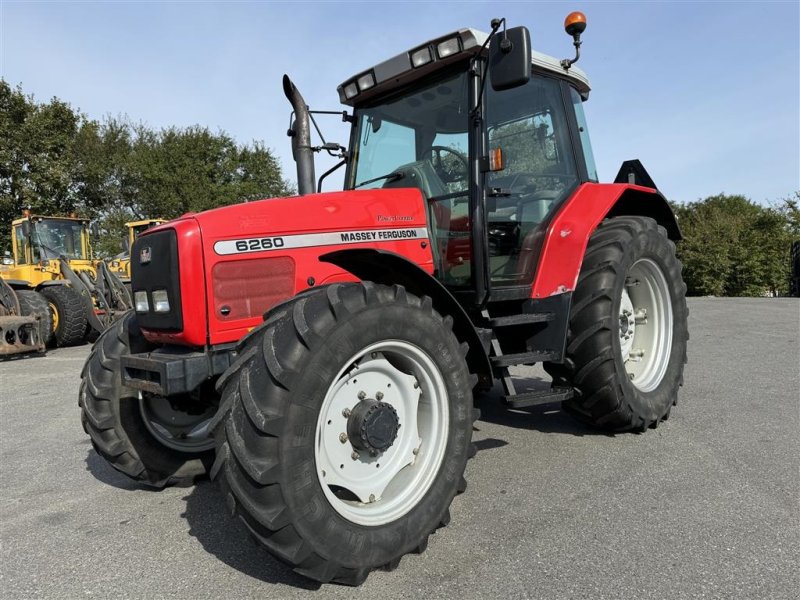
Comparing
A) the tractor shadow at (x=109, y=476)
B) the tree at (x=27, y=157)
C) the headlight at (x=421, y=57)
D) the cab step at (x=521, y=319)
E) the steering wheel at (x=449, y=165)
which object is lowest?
the tractor shadow at (x=109, y=476)

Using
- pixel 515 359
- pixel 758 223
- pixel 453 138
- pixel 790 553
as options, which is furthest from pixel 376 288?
pixel 758 223

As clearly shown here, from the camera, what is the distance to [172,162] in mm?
29438

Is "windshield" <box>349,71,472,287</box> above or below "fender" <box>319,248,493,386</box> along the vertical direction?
above

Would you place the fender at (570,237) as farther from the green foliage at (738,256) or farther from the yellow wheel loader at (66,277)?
the green foliage at (738,256)

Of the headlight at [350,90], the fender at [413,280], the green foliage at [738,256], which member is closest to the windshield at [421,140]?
the headlight at [350,90]

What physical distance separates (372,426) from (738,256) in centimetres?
2513

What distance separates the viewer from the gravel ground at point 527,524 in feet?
7.03

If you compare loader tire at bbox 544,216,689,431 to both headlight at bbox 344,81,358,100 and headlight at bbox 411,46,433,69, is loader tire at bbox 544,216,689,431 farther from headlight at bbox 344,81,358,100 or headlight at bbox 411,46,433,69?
headlight at bbox 344,81,358,100

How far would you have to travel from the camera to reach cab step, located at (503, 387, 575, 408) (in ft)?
10.3

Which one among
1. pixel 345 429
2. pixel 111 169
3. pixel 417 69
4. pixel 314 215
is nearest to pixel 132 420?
pixel 345 429

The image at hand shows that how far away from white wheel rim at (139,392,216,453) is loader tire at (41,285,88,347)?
337 inches

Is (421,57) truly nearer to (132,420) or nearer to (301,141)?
(301,141)

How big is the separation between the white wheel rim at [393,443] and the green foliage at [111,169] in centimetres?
2533

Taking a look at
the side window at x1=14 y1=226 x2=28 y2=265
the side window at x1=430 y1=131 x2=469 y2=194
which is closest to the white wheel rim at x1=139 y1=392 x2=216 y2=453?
the side window at x1=430 y1=131 x2=469 y2=194
